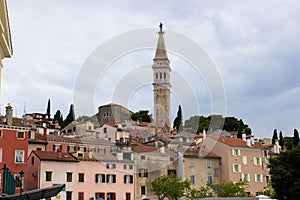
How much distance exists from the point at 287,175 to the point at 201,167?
709 inches

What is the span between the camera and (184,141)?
7038cm

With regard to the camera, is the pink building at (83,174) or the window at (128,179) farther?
the window at (128,179)

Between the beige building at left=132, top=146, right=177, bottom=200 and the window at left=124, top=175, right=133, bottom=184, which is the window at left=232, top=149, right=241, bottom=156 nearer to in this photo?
the beige building at left=132, top=146, right=177, bottom=200

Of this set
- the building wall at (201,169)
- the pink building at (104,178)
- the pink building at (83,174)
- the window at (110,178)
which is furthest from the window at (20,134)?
the building wall at (201,169)

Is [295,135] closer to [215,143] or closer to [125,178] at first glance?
[215,143]

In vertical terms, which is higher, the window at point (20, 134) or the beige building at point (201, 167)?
the window at point (20, 134)

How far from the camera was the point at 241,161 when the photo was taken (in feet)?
216

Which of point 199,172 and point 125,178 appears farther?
point 199,172

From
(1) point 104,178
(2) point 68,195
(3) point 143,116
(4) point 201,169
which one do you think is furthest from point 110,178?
(3) point 143,116

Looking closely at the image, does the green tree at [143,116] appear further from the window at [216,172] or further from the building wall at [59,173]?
the building wall at [59,173]

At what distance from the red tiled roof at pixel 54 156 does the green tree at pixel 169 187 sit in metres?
9.86

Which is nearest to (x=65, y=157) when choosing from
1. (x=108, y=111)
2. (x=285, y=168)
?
(x=285, y=168)

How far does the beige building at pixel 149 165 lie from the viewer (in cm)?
5816

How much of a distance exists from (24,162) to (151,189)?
15441 millimetres
